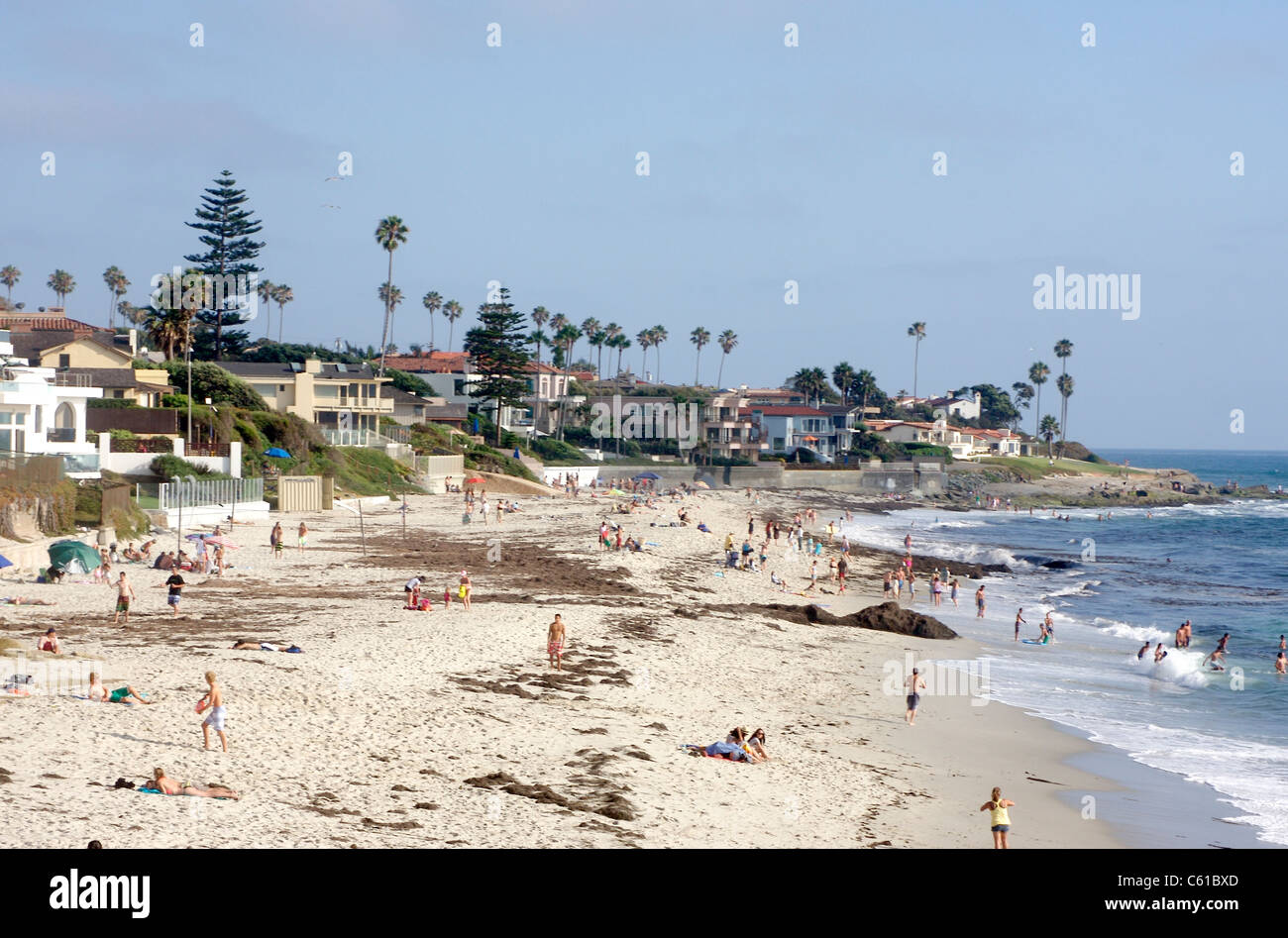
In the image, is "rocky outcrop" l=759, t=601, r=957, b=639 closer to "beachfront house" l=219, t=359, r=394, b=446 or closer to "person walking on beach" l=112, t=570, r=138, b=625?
"person walking on beach" l=112, t=570, r=138, b=625

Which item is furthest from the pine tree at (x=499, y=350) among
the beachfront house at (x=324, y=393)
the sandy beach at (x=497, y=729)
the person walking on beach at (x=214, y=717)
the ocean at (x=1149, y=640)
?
the person walking on beach at (x=214, y=717)

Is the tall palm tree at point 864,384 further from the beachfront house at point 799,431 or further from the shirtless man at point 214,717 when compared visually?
the shirtless man at point 214,717

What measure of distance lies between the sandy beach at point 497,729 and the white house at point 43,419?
1027 cm

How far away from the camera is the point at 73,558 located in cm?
2359

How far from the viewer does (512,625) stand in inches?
857

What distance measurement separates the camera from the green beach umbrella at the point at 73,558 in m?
23.6

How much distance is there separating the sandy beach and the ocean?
1747mm

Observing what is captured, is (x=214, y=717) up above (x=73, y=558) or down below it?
below

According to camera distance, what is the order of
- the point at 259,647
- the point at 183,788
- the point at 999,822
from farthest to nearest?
the point at 259,647, the point at 999,822, the point at 183,788

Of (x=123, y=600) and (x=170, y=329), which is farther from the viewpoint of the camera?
(x=170, y=329)

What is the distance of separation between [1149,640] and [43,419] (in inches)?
1370

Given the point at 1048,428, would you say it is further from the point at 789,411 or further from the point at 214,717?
the point at 214,717

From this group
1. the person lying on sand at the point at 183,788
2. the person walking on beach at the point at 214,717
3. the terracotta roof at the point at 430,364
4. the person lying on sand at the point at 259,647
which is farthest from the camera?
the terracotta roof at the point at 430,364

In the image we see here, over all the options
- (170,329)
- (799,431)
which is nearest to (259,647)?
(170,329)
